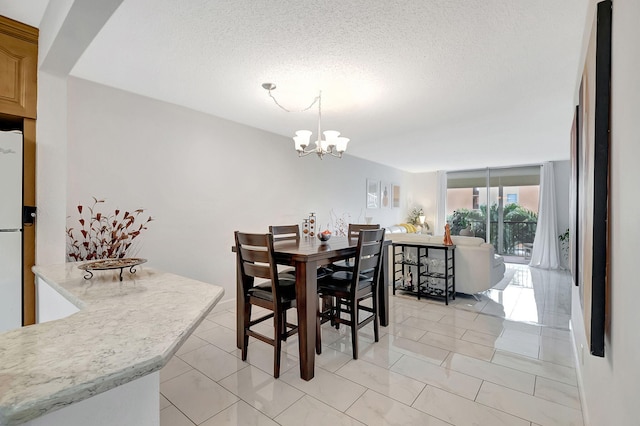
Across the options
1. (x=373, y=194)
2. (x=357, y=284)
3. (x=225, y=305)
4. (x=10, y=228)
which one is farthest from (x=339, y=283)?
(x=373, y=194)

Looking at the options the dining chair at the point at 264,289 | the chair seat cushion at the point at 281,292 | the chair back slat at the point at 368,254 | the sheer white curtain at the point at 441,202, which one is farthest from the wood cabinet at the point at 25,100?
the sheer white curtain at the point at 441,202

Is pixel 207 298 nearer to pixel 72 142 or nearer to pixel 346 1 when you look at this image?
pixel 346 1

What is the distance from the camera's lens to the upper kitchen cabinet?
1.94 meters

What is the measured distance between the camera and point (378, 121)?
3.84 m

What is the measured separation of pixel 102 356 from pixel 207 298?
535 millimetres

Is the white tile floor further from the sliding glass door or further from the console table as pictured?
the sliding glass door

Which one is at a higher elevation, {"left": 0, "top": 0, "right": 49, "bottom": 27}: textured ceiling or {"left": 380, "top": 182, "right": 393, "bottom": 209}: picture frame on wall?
{"left": 0, "top": 0, "right": 49, "bottom": 27}: textured ceiling

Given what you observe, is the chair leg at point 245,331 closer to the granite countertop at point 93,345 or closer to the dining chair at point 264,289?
the dining chair at point 264,289

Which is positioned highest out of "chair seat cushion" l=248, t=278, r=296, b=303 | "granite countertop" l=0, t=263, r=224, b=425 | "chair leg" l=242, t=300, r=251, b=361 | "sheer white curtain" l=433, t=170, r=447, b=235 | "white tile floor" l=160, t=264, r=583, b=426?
"sheer white curtain" l=433, t=170, r=447, b=235

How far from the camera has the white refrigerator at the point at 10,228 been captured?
1.89 meters

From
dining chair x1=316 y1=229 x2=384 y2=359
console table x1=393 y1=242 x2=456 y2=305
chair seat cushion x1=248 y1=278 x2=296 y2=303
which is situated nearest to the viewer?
chair seat cushion x1=248 y1=278 x2=296 y2=303

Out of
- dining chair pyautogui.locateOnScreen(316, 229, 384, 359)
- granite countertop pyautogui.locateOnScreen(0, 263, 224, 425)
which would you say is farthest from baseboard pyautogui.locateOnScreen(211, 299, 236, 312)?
granite countertop pyautogui.locateOnScreen(0, 263, 224, 425)

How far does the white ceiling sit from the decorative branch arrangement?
3.93 feet

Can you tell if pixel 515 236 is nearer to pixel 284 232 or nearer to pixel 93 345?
pixel 284 232
